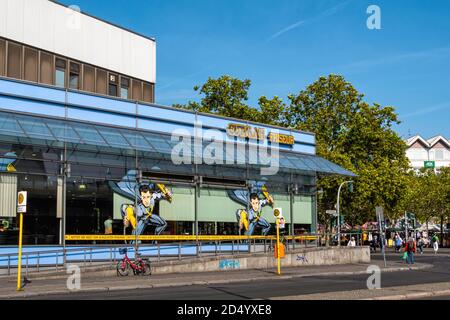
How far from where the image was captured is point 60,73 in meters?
33.2

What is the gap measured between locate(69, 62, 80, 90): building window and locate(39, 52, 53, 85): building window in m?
1.38

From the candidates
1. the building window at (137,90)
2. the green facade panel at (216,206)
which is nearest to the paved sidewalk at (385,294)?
the green facade panel at (216,206)

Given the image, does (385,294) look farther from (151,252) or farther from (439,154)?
(439,154)

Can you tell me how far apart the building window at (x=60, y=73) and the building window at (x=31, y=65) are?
133 centimetres

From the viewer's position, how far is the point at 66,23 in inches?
1326

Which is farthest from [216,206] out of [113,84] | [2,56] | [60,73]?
[2,56]

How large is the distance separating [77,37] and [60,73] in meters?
2.27

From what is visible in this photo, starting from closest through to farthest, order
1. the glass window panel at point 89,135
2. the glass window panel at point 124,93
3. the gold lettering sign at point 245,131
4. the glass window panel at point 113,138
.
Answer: the glass window panel at point 89,135
the glass window panel at point 113,138
the gold lettering sign at point 245,131
the glass window panel at point 124,93

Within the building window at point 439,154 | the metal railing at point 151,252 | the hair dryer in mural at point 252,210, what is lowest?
the metal railing at point 151,252

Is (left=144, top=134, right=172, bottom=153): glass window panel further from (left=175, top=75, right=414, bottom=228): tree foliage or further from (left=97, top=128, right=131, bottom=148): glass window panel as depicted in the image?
(left=175, top=75, right=414, bottom=228): tree foliage

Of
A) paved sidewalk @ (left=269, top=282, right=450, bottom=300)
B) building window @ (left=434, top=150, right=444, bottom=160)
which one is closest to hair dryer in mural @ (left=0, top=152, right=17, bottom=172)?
paved sidewalk @ (left=269, top=282, right=450, bottom=300)

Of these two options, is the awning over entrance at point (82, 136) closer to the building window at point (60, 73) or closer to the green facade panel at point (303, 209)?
the building window at point (60, 73)

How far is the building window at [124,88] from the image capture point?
36812 millimetres
